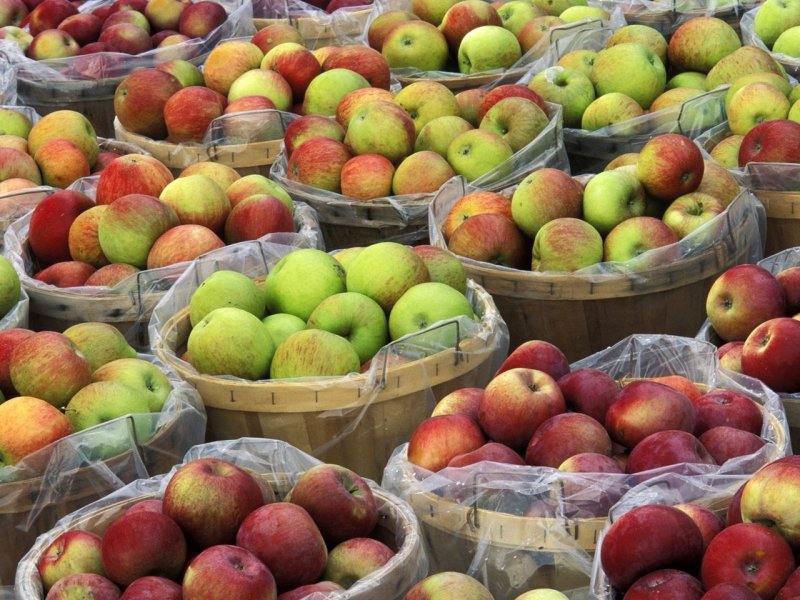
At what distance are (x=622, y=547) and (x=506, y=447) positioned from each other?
550 mm

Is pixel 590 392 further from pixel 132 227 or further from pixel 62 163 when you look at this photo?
pixel 62 163

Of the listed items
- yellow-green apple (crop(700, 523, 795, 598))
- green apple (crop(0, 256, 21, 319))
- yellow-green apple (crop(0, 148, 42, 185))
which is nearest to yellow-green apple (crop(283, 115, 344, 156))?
yellow-green apple (crop(0, 148, 42, 185))

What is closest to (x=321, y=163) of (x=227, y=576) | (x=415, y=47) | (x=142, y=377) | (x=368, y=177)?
(x=368, y=177)

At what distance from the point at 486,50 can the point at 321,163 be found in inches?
47.7

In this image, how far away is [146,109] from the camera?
4895 millimetres

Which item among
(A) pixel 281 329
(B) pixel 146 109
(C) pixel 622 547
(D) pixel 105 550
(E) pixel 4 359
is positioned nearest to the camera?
(C) pixel 622 547

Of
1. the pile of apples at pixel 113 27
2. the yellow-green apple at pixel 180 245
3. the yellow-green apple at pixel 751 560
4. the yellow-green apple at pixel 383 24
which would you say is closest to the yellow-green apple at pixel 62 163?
the yellow-green apple at pixel 180 245

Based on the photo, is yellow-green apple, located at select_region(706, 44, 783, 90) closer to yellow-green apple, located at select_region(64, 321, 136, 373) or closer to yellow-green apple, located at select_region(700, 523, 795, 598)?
yellow-green apple, located at select_region(64, 321, 136, 373)

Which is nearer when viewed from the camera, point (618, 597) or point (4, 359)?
point (618, 597)

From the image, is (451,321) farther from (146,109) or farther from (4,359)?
(146,109)

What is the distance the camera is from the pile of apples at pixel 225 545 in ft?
7.13

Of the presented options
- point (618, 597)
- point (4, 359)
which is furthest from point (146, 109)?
point (618, 597)

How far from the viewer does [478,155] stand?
167 inches

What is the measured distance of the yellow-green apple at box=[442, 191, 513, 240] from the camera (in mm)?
3947
